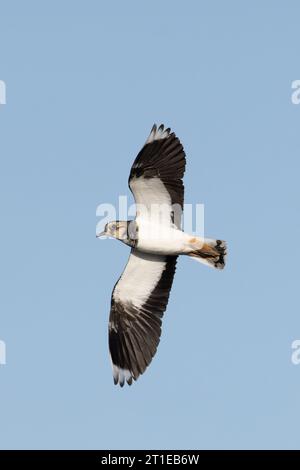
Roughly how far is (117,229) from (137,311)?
1516 millimetres

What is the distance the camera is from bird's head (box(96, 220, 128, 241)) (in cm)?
2264

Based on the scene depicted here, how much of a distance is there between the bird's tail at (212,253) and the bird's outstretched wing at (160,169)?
0.71 metres

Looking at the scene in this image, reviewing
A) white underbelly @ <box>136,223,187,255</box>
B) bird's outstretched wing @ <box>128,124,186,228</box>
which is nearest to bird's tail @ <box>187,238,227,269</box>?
white underbelly @ <box>136,223,187,255</box>

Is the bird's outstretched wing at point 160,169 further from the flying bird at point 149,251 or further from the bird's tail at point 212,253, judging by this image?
the bird's tail at point 212,253

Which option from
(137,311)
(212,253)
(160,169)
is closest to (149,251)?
(212,253)

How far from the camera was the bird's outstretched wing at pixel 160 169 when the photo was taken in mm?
22359

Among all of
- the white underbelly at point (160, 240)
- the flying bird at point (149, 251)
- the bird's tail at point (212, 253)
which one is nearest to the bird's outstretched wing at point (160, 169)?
the flying bird at point (149, 251)

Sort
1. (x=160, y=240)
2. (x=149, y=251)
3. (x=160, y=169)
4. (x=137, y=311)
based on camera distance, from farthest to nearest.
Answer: (x=137, y=311) → (x=149, y=251) → (x=160, y=240) → (x=160, y=169)

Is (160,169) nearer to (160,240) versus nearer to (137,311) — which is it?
(160,240)

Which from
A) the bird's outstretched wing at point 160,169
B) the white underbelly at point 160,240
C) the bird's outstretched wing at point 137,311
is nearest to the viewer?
the bird's outstretched wing at point 160,169

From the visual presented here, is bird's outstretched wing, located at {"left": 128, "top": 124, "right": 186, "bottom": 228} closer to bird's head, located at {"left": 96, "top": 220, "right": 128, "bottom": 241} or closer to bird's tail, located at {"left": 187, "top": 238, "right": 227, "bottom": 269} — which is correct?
bird's head, located at {"left": 96, "top": 220, "right": 128, "bottom": 241}

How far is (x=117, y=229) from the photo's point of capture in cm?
2264
